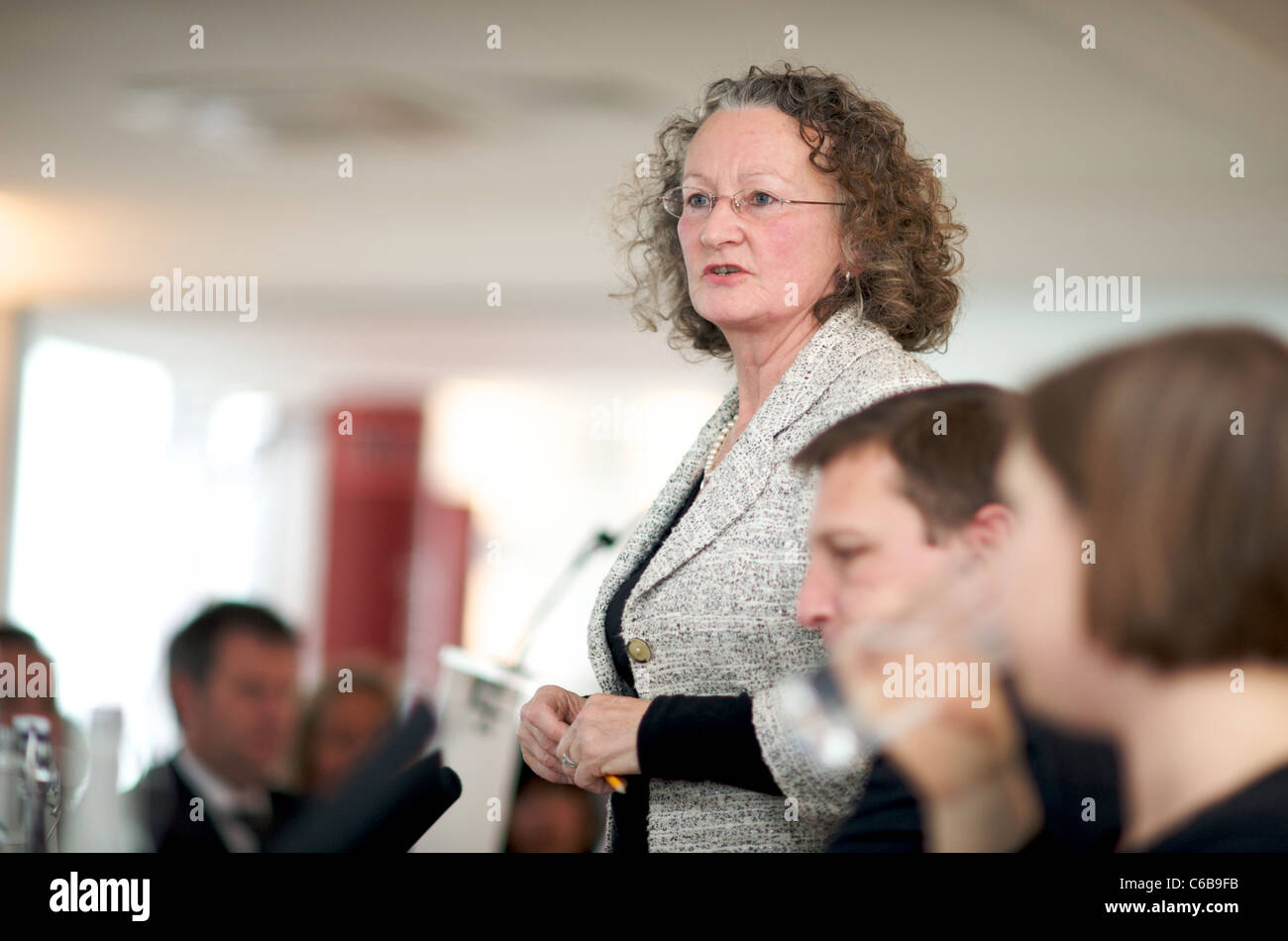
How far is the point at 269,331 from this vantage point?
613 cm

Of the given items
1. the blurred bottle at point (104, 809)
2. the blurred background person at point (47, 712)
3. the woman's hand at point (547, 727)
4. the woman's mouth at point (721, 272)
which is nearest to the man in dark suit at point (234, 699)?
the blurred background person at point (47, 712)

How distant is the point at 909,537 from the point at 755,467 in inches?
14.9

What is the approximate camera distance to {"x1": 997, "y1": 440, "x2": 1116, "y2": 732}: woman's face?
65cm

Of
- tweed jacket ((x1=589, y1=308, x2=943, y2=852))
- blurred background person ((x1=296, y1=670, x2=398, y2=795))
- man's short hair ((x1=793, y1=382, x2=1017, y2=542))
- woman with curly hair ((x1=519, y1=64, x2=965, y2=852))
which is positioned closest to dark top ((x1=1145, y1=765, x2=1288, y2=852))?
man's short hair ((x1=793, y1=382, x2=1017, y2=542))

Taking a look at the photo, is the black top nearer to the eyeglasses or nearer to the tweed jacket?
the tweed jacket

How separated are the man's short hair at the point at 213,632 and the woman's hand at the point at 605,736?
199cm

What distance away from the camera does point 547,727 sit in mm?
1301

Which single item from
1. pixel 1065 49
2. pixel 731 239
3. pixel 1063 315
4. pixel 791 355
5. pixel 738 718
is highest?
pixel 1065 49

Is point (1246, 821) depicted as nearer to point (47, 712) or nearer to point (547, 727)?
point (547, 727)

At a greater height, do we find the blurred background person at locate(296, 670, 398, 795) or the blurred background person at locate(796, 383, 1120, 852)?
the blurred background person at locate(796, 383, 1120, 852)

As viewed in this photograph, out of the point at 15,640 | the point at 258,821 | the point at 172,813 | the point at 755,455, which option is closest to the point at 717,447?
the point at 755,455
